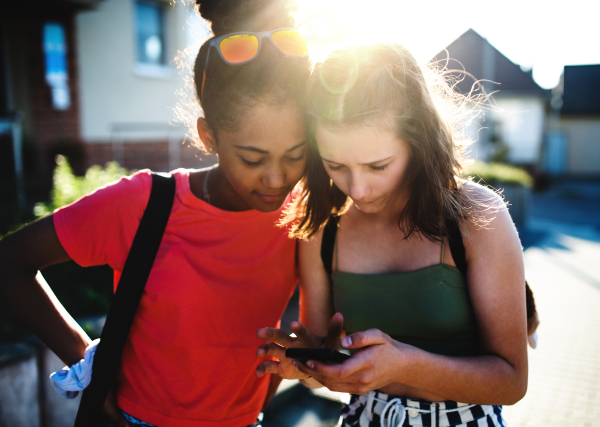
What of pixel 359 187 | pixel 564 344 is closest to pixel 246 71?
pixel 359 187

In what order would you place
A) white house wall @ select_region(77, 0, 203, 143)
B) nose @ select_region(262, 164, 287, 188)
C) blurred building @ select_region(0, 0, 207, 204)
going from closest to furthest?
nose @ select_region(262, 164, 287, 188), blurred building @ select_region(0, 0, 207, 204), white house wall @ select_region(77, 0, 203, 143)

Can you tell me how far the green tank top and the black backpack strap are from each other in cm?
74

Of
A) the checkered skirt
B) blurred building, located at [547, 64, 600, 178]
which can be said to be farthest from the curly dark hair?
blurred building, located at [547, 64, 600, 178]

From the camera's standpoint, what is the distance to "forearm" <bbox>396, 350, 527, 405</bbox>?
4.40 ft

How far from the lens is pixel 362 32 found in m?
1.78

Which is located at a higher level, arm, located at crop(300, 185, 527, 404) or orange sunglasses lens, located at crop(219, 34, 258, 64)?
orange sunglasses lens, located at crop(219, 34, 258, 64)

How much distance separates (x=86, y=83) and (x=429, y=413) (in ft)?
33.1

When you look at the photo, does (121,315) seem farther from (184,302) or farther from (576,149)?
(576,149)

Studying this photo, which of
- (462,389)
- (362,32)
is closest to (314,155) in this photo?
(362,32)

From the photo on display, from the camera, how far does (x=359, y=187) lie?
1.56 metres

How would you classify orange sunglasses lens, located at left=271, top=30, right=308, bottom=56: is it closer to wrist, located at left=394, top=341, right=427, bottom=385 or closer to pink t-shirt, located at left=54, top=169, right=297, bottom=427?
→ pink t-shirt, located at left=54, top=169, right=297, bottom=427

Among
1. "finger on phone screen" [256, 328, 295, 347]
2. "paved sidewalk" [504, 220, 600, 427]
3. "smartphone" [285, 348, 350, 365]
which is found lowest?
"paved sidewalk" [504, 220, 600, 427]

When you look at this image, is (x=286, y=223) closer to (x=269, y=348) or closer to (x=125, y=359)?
(x=269, y=348)

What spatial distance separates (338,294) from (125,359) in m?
0.84
